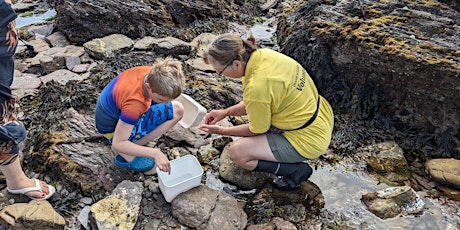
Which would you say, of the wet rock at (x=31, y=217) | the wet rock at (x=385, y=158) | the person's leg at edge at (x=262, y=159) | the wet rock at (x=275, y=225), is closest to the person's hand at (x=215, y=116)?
the person's leg at edge at (x=262, y=159)

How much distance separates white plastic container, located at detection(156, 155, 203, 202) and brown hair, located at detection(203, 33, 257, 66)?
1.00 meters

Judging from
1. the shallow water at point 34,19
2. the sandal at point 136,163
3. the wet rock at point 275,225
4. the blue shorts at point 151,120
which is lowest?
the shallow water at point 34,19

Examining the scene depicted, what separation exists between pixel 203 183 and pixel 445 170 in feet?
7.86

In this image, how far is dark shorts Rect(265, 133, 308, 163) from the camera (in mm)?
3223

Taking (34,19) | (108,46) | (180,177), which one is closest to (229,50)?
(180,177)

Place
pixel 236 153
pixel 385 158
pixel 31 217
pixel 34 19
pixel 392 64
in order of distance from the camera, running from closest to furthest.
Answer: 1. pixel 31 217
2. pixel 236 153
3. pixel 385 158
4. pixel 392 64
5. pixel 34 19

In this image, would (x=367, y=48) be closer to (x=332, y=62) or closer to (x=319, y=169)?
(x=332, y=62)

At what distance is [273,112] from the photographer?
121 inches

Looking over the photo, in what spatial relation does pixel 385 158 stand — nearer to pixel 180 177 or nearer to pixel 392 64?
pixel 392 64

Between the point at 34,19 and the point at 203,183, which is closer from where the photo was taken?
the point at 203,183

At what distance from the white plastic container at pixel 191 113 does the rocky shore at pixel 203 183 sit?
120 mm

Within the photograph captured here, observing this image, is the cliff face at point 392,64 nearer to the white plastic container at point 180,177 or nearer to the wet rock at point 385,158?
the wet rock at point 385,158

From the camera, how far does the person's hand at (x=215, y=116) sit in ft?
11.6

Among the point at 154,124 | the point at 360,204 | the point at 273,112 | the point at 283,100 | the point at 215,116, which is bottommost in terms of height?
the point at 360,204
